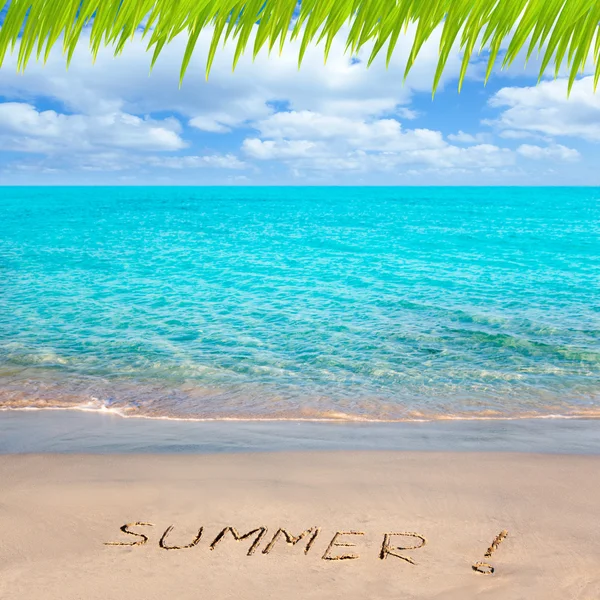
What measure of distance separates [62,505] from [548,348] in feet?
26.4

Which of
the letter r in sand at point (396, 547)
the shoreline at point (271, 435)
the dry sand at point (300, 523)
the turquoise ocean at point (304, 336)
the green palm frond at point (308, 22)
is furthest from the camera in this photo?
the turquoise ocean at point (304, 336)

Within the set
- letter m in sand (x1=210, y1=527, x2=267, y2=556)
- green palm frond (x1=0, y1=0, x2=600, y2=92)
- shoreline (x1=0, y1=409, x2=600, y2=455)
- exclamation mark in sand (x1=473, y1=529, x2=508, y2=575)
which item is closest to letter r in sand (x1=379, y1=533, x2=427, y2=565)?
exclamation mark in sand (x1=473, y1=529, x2=508, y2=575)

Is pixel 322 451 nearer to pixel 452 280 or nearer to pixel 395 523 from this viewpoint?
pixel 395 523

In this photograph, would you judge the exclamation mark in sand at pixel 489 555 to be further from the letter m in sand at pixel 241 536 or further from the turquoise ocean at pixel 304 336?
the turquoise ocean at pixel 304 336

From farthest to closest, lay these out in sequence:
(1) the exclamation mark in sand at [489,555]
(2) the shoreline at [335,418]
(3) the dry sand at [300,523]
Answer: (2) the shoreline at [335,418]
(1) the exclamation mark in sand at [489,555]
(3) the dry sand at [300,523]

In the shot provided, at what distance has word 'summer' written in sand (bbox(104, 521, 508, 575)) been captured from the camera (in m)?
3.58

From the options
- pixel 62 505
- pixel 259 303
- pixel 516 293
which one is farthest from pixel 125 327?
pixel 516 293

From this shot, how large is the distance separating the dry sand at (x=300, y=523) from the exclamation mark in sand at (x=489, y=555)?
4 cm

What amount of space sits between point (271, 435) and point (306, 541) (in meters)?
2.41

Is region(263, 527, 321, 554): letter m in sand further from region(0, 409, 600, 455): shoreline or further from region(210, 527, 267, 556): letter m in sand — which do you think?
region(0, 409, 600, 455): shoreline

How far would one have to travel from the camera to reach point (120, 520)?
3.95 m

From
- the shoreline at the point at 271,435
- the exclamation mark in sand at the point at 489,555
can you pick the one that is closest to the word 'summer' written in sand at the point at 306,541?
the exclamation mark in sand at the point at 489,555

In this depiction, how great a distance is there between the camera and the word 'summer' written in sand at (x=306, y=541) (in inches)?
141

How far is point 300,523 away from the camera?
12.9ft
